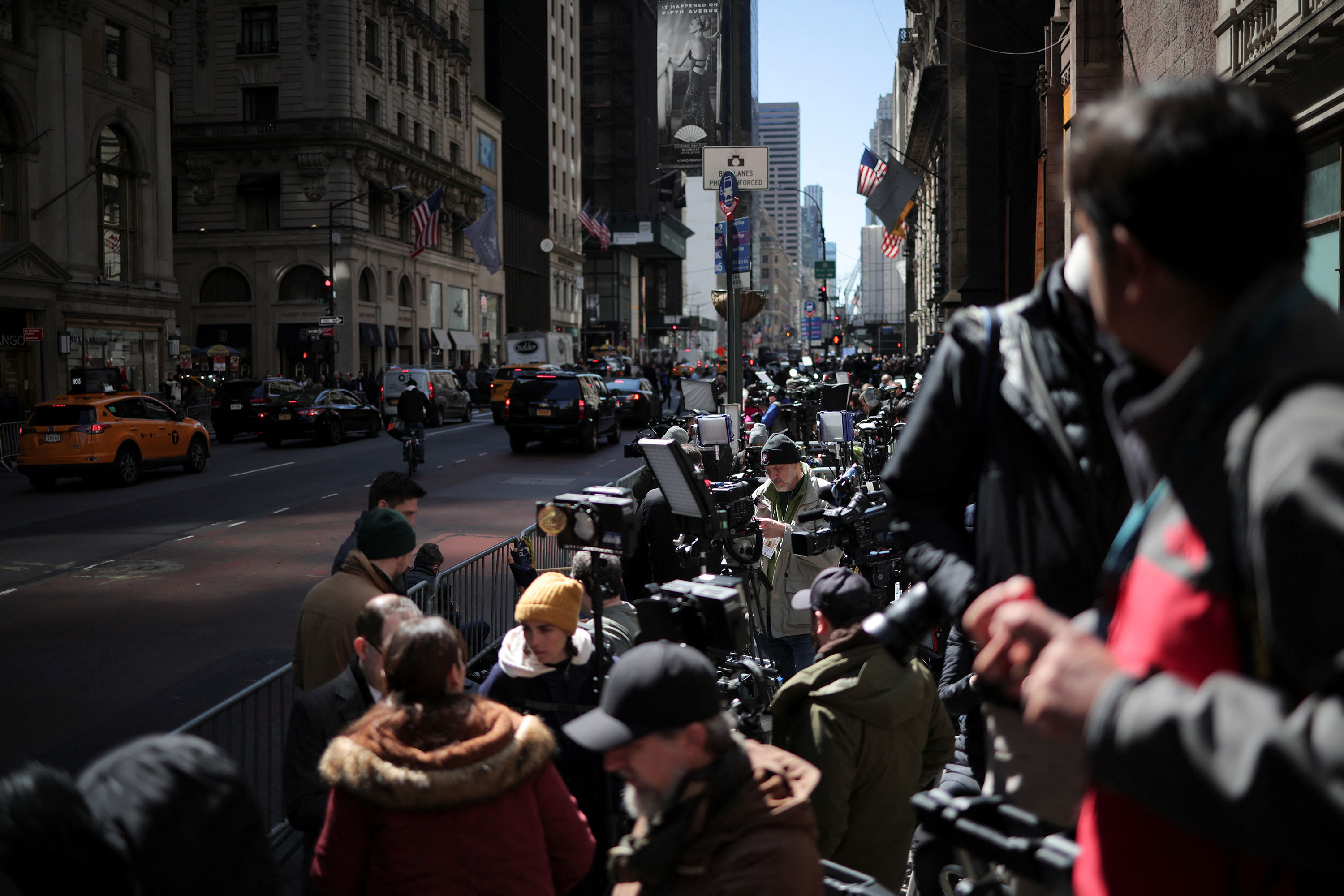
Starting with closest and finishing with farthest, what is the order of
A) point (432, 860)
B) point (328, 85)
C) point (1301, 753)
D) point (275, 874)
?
1. point (1301, 753)
2. point (275, 874)
3. point (432, 860)
4. point (328, 85)

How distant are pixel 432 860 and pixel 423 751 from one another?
291mm

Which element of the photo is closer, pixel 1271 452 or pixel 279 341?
pixel 1271 452

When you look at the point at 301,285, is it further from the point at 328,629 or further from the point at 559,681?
the point at 559,681

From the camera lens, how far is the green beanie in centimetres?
556

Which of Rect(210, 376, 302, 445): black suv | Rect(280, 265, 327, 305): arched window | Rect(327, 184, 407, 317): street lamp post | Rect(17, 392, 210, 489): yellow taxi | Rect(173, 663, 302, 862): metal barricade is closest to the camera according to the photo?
Rect(173, 663, 302, 862): metal barricade

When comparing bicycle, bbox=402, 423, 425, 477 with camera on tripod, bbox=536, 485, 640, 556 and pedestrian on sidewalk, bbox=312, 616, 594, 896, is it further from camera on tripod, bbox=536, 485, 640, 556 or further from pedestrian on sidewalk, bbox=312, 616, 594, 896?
pedestrian on sidewalk, bbox=312, 616, 594, 896

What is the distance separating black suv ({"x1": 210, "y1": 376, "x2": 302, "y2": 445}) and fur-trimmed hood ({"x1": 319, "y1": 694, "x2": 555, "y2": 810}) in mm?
30283

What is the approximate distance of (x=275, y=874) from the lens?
2.35 metres

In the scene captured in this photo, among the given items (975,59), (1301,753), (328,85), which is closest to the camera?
(1301,753)

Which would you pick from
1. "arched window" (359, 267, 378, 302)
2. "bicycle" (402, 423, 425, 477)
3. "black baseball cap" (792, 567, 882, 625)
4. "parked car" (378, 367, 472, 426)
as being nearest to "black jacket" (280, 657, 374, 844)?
"black baseball cap" (792, 567, 882, 625)

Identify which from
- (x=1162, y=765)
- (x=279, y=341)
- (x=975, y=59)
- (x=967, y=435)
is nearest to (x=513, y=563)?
(x=967, y=435)

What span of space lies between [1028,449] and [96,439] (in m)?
22.4

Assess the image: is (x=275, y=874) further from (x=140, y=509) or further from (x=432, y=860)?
(x=140, y=509)

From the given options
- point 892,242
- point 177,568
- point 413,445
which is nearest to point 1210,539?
point 177,568
